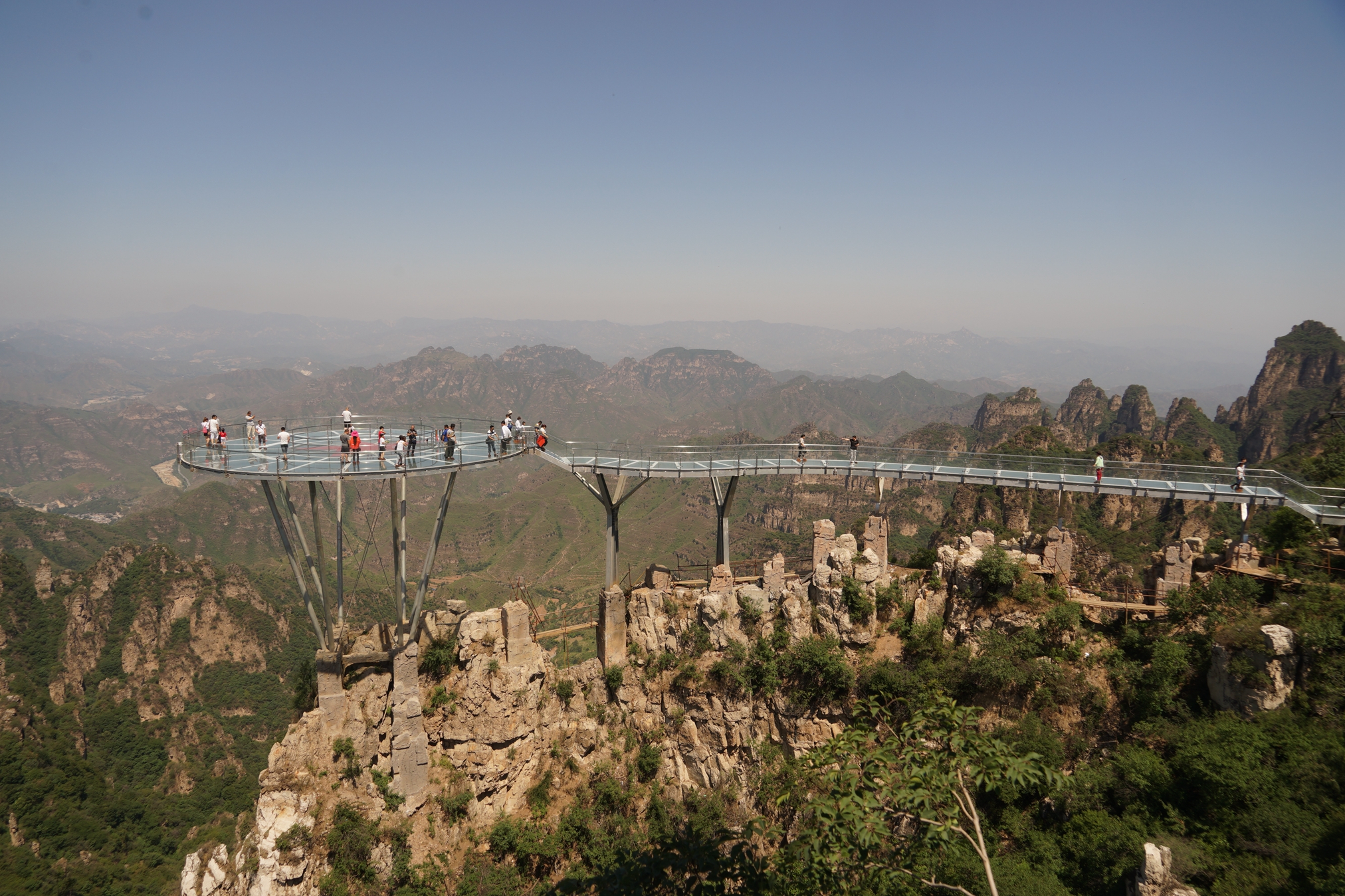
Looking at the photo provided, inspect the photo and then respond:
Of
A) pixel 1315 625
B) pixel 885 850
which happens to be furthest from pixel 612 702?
pixel 1315 625

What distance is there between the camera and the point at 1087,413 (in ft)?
559

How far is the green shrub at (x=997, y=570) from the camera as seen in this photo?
25828mm

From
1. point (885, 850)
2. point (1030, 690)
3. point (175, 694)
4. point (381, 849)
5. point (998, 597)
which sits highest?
point (998, 597)

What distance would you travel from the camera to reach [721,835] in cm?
2059

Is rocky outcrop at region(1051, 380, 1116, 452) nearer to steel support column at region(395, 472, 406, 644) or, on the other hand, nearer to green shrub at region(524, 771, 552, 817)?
green shrub at region(524, 771, 552, 817)

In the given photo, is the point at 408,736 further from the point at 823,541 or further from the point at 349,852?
the point at 823,541

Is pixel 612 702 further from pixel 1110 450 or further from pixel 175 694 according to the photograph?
pixel 175 694

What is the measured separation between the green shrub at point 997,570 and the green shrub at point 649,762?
14095 mm

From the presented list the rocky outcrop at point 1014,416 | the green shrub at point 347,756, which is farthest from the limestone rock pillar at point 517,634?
the rocky outcrop at point 1014,416

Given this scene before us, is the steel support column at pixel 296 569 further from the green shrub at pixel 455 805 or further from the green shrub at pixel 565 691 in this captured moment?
the green shrub at pixel 565 691

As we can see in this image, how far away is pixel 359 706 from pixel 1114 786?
83.4 ft

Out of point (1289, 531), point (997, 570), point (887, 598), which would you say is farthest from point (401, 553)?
point (1289, 531)

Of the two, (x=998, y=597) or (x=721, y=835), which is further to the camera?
(x=998, y=597)

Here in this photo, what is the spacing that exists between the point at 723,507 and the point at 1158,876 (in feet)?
59.1
